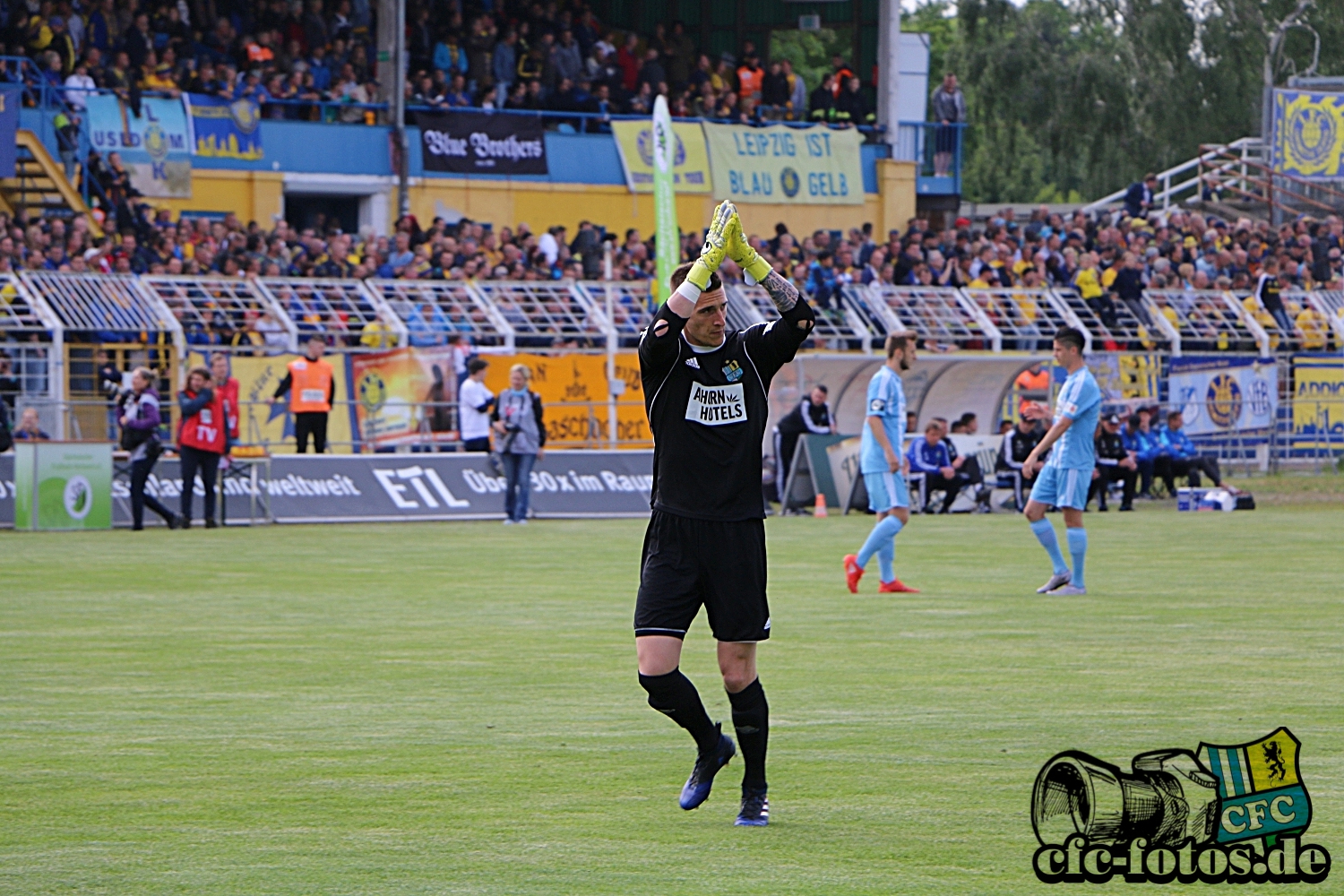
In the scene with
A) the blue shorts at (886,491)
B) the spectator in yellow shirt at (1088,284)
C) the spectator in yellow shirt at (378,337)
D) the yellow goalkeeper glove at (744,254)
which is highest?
the spectator in yellow shirt at (1088,284)

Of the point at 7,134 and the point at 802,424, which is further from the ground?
the point at 7,134

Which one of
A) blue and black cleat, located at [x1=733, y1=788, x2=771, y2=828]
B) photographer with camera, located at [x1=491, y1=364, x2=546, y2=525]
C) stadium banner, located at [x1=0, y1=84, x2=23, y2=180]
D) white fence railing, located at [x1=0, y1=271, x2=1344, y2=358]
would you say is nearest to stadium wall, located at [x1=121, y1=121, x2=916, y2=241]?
stadium banner, located at [x1=0, y1=84, x2=23, y2=180]

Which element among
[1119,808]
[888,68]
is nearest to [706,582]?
[1119,808]

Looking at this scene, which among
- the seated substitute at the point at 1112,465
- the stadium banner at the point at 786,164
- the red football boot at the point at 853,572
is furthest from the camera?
the stadium banner at the point at 786,164

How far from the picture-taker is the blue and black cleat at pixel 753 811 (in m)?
7.40

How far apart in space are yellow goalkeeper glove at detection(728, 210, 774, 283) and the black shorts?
3.10 feet

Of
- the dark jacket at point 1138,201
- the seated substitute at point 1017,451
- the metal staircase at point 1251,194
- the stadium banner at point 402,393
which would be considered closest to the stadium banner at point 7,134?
the stadium banner at point 402,393

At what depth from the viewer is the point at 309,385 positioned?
2612cm

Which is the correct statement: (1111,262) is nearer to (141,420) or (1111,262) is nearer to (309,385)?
(309,385)

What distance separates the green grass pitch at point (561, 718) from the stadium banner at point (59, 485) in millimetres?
4478

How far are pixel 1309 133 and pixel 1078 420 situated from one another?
31581 mm

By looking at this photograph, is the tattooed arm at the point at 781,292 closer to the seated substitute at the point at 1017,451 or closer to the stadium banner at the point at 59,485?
the stadium banner at the point at 59,485

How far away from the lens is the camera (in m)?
6.77

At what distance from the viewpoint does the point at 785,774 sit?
843 cm
